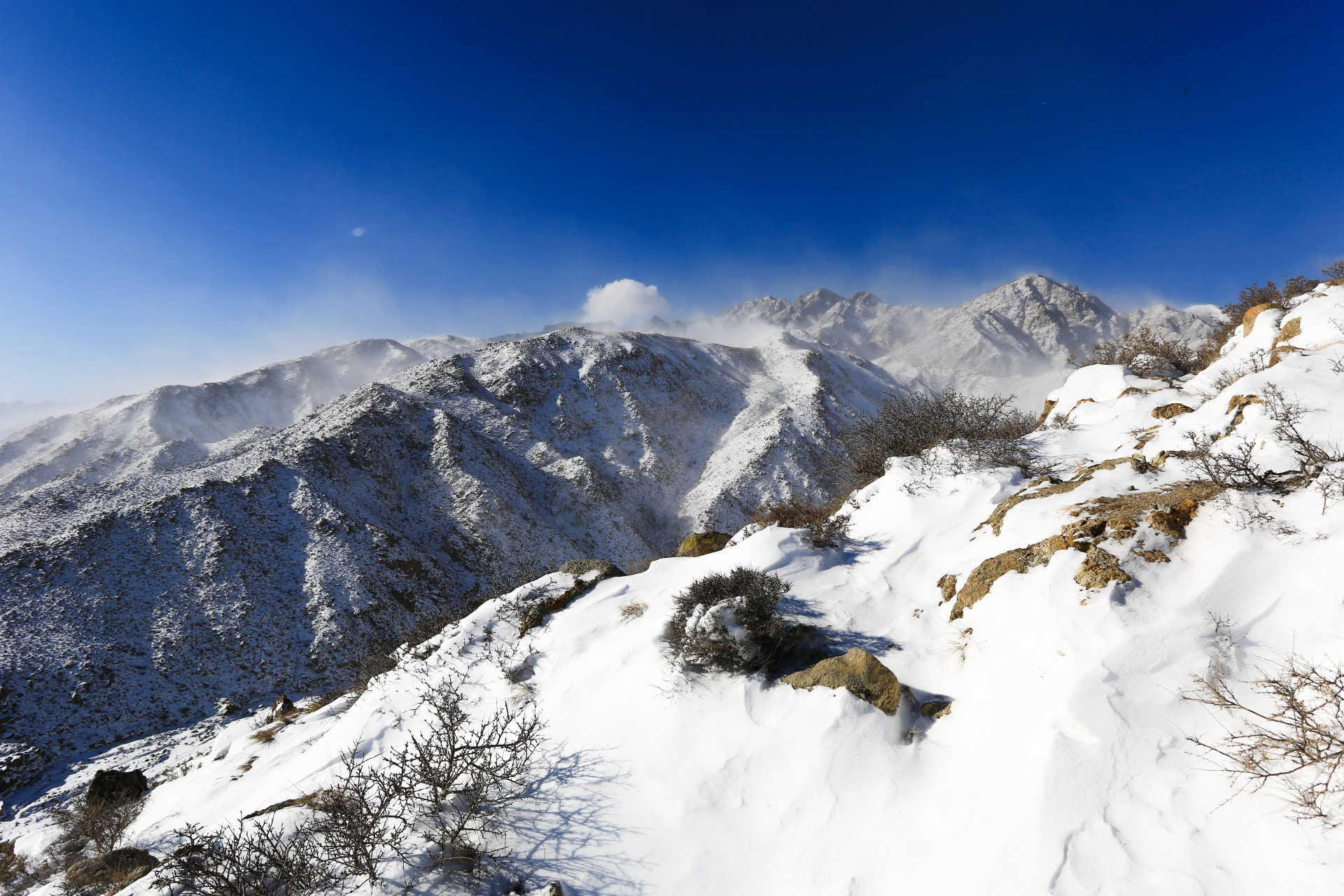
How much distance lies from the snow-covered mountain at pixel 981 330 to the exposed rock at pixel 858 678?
65.7 meters

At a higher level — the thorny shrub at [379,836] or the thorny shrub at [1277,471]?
the thorny shrub at [1277,471]

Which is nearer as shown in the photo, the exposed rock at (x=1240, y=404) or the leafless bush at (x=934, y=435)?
the exposed rock at (x=1240, y=404)

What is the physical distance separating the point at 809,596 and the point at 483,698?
4776mm

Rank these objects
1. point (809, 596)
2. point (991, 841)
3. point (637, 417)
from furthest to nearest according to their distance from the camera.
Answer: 1. point (637, 417)
2. point (809, 596)
3. point (991, 841)

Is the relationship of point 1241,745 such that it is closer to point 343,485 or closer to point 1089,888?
point 1089,888

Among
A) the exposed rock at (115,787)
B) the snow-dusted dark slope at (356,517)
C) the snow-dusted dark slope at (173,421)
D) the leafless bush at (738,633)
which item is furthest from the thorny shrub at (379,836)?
the snow-dusted dark slope at (173,421)

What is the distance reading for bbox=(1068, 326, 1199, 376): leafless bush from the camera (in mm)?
12820

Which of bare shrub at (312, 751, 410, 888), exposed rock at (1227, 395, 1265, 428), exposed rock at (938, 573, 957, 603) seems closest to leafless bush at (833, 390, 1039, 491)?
exposed rock at (1227, 395, 1265, 428)

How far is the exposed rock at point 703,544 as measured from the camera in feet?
32.7

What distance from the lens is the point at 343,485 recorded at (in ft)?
84.3

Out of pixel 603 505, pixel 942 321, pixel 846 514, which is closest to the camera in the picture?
pixel 846 514

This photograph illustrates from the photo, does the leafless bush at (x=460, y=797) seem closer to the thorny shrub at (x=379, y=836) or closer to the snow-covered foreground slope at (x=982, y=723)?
the thorny shrub at (x=379, y=836)

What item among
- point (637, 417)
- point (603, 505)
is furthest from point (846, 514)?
point (637, 417)

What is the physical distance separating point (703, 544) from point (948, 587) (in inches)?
195
